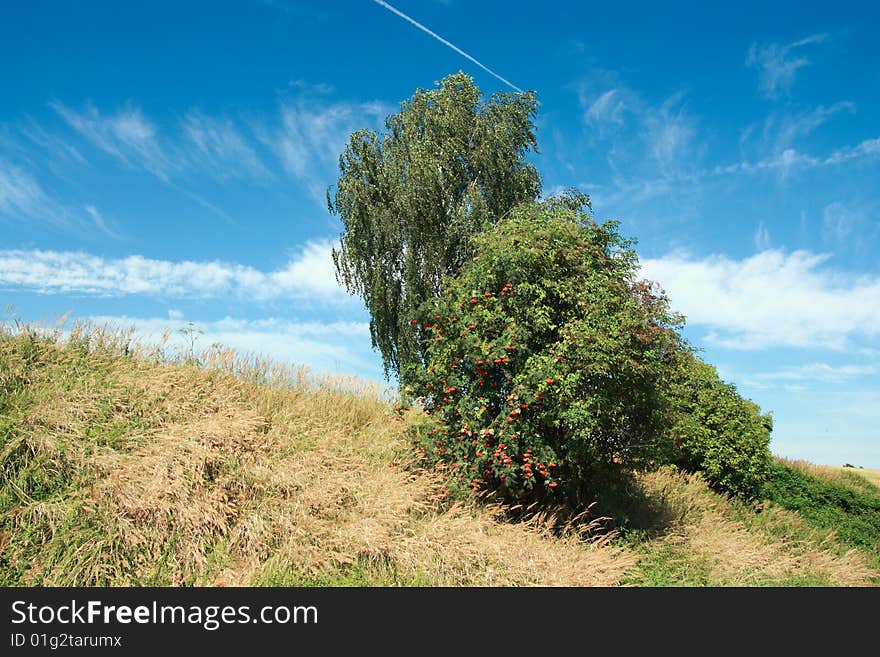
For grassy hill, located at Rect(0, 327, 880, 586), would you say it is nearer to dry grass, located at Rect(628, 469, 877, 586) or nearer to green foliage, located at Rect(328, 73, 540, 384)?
dry grass, located at Rect(628, 469, 877, 586)

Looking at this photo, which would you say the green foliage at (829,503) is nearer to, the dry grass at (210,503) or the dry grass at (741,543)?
the dry grass at (741,543)

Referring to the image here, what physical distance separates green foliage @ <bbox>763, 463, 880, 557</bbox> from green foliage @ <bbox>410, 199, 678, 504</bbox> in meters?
10.00

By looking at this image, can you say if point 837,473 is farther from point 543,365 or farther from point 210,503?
point 210,503

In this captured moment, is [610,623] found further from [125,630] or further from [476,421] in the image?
[125,630]

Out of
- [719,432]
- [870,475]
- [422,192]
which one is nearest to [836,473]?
[870,475]

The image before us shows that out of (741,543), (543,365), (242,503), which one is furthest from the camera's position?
(741,543)

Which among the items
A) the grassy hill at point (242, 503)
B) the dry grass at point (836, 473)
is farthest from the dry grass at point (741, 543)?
the dry grass at point (836, 473)

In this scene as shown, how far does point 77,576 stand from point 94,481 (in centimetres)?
122

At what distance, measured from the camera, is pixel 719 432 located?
15398mm

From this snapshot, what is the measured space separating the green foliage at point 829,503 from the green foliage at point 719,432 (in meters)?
2.19

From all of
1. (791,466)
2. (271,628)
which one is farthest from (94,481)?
(791,466)

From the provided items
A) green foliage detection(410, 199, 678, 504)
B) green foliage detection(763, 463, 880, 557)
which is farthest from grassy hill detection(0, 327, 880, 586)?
green foliage detection(763, 463, 880, 557)

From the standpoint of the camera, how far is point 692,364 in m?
15.6

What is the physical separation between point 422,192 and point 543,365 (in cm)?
1070
